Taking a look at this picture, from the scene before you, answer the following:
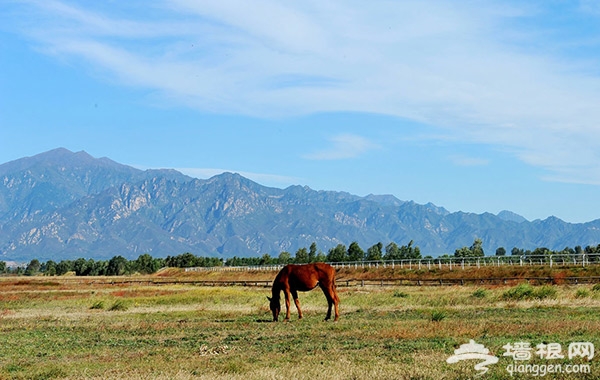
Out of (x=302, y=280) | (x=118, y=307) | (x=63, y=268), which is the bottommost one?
(x=118, y=307)

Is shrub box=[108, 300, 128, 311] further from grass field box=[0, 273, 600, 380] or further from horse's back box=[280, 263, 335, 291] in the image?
horse's back box=[280, 263, 335, 291]

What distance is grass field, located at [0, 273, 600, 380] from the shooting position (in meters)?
16.6

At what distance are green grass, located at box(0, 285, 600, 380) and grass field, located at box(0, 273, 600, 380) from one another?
0.04 m

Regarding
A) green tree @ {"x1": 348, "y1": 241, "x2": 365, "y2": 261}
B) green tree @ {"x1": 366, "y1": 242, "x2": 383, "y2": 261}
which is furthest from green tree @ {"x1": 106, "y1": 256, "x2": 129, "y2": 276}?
green tree @ {"x1": 366, "y1": 242, "x2": 383, "y2": 261}

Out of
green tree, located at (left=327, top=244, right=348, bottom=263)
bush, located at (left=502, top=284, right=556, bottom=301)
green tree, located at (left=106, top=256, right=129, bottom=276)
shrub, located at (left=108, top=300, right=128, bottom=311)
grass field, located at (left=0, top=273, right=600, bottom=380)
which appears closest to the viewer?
grass field, located at (left=0, top=273, right=600, bottom=380)

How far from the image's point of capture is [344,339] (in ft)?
73.4

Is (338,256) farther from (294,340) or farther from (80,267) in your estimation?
(294,340)

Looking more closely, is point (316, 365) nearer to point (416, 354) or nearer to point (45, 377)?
point (416, 354)

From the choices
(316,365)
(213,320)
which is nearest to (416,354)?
(316,365)

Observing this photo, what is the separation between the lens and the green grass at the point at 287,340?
1672 cm

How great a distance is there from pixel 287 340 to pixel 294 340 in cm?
29

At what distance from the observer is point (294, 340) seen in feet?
74.2

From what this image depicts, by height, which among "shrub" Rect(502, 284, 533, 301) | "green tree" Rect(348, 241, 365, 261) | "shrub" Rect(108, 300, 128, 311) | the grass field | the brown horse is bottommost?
"shrub" Rect(108, 300, 128, 311)

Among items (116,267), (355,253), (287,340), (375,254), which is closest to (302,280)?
(287,340)
